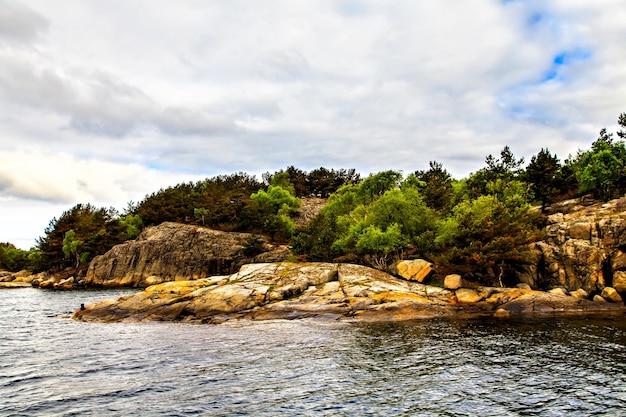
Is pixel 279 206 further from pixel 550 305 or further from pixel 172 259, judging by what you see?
pixel 550 305

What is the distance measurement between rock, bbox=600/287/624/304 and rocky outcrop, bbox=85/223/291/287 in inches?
2645

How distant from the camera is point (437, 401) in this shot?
1847cm

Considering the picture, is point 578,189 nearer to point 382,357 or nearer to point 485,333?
point 485,333

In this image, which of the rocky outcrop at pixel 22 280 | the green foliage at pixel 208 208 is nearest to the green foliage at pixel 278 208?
the green foliage at pixel 208 208

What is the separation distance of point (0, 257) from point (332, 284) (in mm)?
174551

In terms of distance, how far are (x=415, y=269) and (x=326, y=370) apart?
34631mm

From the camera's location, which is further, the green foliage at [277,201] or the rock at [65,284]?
the green foliage at [277,201]

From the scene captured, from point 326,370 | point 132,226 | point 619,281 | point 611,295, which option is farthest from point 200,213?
point 326,370

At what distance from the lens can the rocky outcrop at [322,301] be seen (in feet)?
145

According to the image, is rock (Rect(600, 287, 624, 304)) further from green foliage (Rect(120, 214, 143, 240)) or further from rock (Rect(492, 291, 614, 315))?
green foliage (Rect(120, 214, 143, 240))

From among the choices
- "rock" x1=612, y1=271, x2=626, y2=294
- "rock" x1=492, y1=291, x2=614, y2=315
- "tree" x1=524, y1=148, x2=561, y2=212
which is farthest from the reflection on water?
"tree" x1=524, y1=148, x2=561, y2=212

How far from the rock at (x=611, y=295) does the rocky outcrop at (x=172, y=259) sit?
67176 mm

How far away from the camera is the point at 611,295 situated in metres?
45.6

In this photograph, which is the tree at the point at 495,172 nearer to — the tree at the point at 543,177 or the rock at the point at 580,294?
the tree at the point at 543,177
